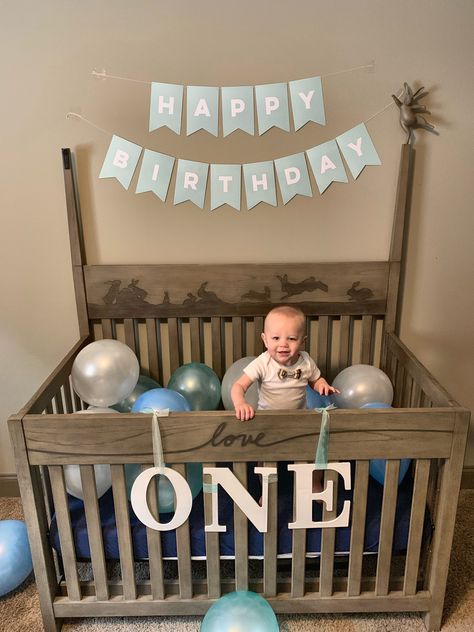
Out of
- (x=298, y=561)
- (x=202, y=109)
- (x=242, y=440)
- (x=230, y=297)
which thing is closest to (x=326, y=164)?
(x=202, y=109)

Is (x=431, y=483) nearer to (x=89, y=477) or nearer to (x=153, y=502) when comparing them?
(x=153, y=502)

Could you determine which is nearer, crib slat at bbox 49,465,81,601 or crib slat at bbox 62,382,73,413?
crib slat at bbox 49,465,81,601

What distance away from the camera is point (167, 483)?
1304mm

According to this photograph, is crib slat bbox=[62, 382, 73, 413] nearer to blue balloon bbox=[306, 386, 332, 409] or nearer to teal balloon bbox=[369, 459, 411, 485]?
blue balloon bbox=[306, 386, 332, 409]

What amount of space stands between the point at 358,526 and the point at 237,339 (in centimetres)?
77

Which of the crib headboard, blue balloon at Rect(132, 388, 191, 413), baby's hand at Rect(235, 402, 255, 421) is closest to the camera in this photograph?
baby's hand at Rect(235, 402, 255, 421)

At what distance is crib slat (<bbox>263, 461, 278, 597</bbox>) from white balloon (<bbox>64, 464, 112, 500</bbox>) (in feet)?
1.46

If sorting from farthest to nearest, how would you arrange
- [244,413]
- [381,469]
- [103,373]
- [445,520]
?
[103,373] → [381,469] → [445,520] → [244,413]

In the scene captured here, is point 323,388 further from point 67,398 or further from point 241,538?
point 67,398

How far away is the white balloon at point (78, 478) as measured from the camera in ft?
4.46

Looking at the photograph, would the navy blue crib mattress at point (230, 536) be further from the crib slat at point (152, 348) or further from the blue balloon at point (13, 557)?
the crib slat at point (152, 348)

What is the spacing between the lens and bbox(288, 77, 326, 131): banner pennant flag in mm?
1627

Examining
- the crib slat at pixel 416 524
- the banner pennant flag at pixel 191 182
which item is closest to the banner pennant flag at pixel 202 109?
the banner pennant flag at pixel 191 182

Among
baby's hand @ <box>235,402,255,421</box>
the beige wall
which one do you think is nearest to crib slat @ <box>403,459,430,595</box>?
baby's hand @ <box>235,402,255,421</box>
